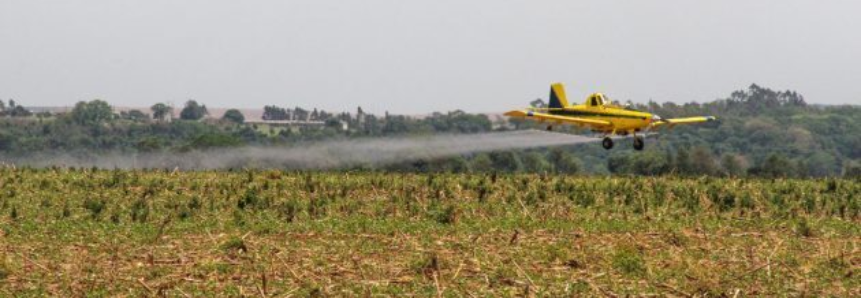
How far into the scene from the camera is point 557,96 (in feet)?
203

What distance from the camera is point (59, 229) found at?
2761cm

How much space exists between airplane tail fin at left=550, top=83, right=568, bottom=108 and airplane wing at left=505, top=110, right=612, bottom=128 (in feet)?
4.27

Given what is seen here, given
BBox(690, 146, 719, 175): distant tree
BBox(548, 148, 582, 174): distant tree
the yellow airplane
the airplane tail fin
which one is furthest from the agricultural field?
BBox(548, 148, 582, 174): distant tree

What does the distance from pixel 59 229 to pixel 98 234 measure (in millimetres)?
1533

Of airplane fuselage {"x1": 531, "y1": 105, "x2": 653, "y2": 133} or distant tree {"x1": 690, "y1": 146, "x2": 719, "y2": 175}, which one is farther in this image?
distant tree {"x1": 690, "y1": 146, "x2": 719, "y2": 175}

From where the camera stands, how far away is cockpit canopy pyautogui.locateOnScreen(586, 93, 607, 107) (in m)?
57.7

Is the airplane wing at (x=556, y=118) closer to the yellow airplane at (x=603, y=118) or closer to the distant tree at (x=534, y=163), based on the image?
the yellow airplane at (x=603, y=118)

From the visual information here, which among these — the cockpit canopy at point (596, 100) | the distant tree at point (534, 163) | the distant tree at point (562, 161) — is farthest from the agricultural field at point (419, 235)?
the distant tree at point (534, 163)

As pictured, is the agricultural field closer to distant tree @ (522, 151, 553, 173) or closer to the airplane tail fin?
the airplane tail fin

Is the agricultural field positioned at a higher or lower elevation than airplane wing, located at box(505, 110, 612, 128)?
lower

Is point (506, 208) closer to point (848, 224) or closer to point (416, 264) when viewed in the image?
point (848, 224)

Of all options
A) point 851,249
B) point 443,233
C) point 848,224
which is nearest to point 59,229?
point 443,233

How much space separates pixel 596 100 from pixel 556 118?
2.68m

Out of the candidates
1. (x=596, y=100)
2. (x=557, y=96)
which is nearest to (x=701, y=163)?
(x=557, y=96)
